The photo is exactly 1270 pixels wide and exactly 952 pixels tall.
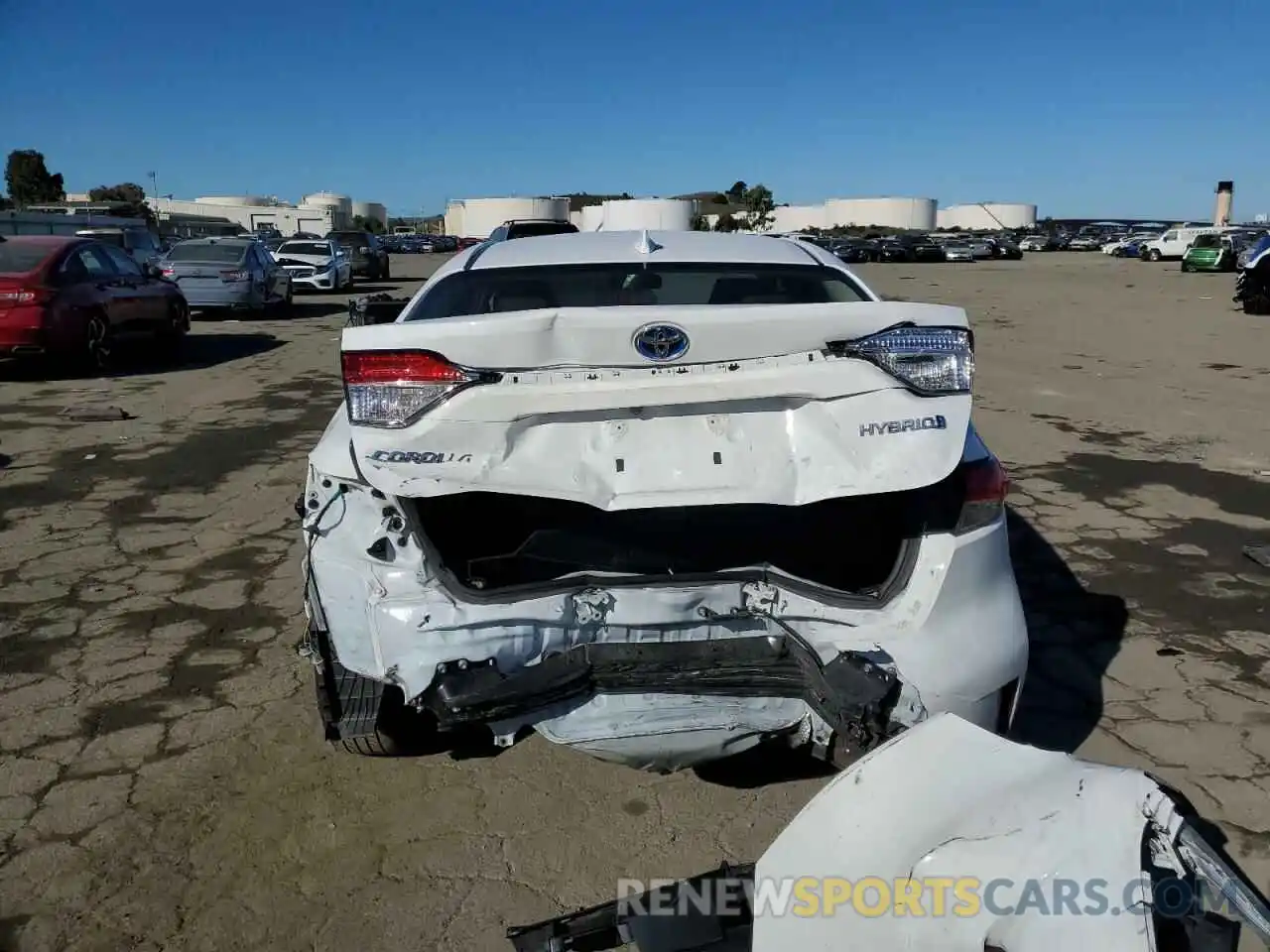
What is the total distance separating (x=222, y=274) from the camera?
1673 cm

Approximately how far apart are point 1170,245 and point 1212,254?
1091 centimetres

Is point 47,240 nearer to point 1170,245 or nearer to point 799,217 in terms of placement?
point 1170,245

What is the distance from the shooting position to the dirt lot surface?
2646 mm

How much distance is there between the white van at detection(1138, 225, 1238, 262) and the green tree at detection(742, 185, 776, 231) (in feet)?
135

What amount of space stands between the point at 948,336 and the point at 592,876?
1.72m

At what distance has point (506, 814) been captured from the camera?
302cm

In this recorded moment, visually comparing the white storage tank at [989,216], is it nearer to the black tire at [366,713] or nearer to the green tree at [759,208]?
the green tree at [759,208]

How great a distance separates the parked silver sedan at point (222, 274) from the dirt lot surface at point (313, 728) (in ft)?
32.1

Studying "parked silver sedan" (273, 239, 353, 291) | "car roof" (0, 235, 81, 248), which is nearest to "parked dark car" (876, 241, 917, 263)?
"parked silver sedan" (273, 239, 353, 291)

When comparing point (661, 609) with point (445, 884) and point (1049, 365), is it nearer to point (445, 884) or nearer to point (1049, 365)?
point (445, 884)

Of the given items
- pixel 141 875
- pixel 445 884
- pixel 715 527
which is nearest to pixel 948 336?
pixel 715 527

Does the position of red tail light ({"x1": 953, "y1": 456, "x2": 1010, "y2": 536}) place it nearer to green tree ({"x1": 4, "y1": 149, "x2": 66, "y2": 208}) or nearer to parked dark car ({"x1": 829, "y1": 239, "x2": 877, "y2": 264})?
parked dark car ({"x1": 829, "y1": 239, "x2": 877, "y2": 264})

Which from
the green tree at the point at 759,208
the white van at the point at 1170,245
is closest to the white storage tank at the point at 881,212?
the green tree at the point at 759,208

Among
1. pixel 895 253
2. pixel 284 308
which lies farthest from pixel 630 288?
pixel 895 253
